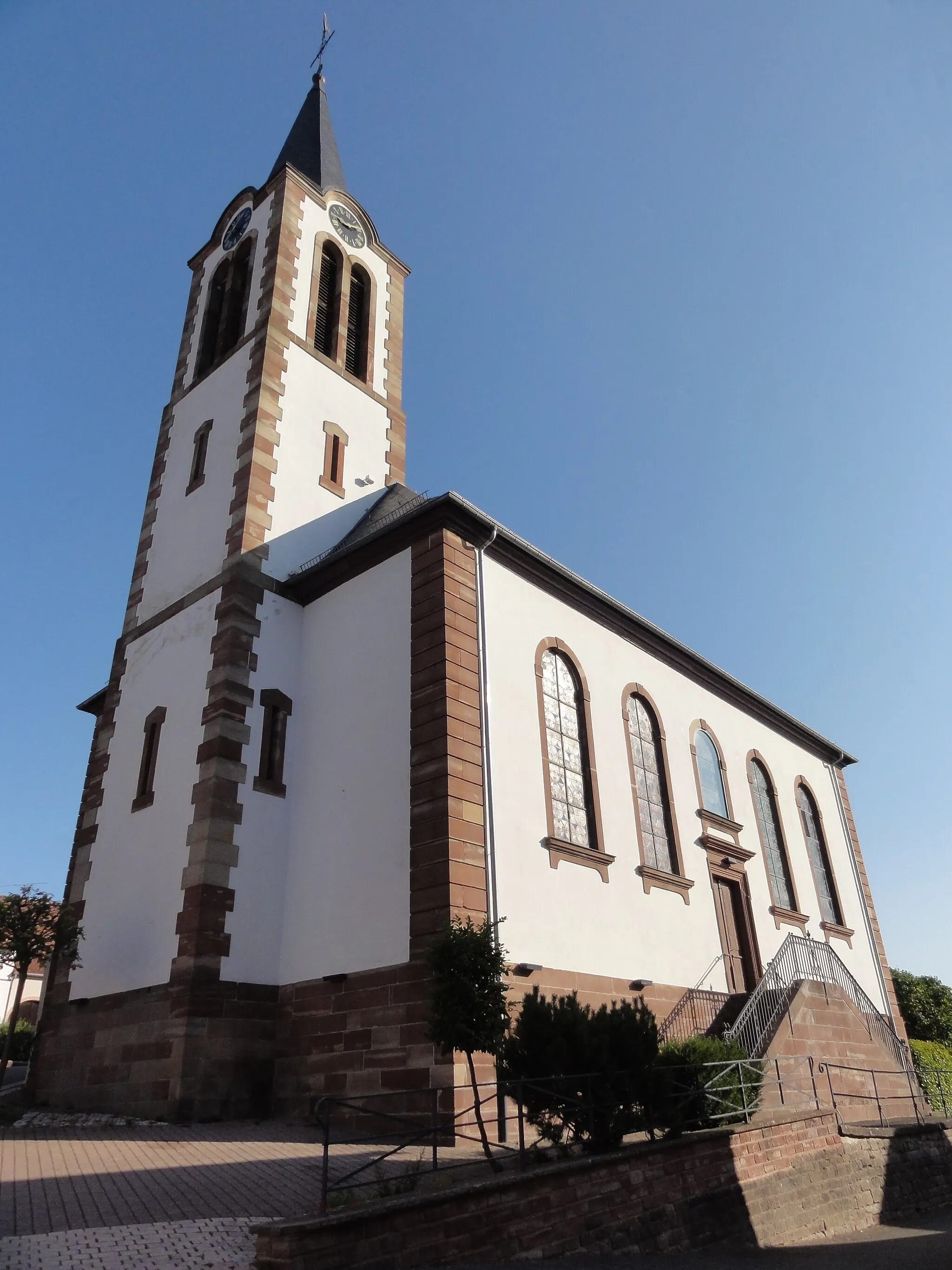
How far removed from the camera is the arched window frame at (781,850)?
19828mm

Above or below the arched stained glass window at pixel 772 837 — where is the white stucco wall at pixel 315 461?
above

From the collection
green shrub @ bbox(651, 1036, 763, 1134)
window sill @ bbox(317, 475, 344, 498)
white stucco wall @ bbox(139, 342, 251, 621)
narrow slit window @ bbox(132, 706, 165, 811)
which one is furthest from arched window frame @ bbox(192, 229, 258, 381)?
green shrub @ bbox(651, 1036, 763, 1134)

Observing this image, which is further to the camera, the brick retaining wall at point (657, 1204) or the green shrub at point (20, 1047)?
the green shrub at point (20, 1047)

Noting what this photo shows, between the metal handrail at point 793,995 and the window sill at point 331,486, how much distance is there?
12.3 metres

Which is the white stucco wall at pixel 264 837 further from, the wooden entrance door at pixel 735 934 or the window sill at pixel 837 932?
the window sill at pixel 837 932

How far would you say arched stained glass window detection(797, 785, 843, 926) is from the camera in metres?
22.4

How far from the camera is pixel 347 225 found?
2448cm

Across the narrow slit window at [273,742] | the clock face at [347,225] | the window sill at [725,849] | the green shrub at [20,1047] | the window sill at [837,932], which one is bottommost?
the green shrub at [20,1047]

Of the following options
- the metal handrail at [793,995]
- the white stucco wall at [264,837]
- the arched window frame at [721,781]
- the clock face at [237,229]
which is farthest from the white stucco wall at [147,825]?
the clock face at [237,229]

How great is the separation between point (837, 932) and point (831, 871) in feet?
5.54

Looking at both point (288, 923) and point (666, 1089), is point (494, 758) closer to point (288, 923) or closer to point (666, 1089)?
point (288, 923)

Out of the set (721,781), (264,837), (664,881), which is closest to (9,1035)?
(264,837)

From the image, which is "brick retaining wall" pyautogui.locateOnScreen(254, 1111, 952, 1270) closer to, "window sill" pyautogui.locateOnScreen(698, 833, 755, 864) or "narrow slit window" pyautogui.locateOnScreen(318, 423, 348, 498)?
"window sill" pyautogui.locateOnScreen(698, 833, 755, 864)

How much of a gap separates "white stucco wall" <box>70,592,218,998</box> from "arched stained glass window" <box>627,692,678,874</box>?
25.7 ft
